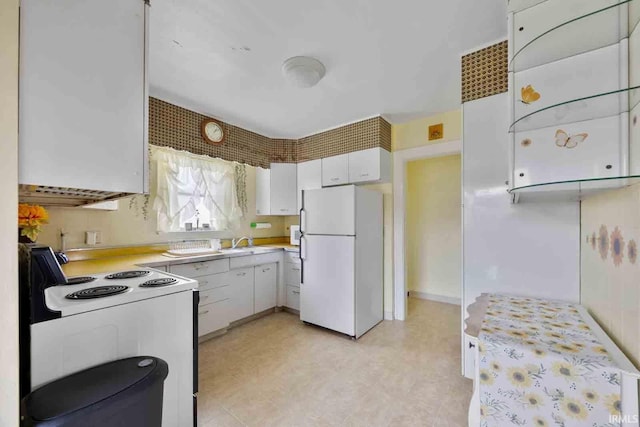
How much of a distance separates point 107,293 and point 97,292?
0.05m

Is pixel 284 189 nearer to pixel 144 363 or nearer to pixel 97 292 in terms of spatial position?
pixel 97 292

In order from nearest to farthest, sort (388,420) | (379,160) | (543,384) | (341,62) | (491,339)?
(543,384) → (491,339) → (388,420) → (341,62) → (379,160)

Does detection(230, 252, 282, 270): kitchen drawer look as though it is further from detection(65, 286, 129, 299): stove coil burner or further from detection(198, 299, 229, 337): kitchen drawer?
detection(65, 286, 129, 299): stove coil burner

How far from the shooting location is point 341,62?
78.2 inches

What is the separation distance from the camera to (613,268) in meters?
0.99

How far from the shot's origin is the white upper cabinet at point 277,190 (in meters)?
3.61

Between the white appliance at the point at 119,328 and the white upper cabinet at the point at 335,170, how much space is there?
7.50 feet

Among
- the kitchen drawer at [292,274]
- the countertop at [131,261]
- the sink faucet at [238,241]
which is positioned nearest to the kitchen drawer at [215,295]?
the countertop at [131,261]

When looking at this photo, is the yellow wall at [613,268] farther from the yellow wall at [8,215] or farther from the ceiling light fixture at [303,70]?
the ceiling light fixture at [303,70]

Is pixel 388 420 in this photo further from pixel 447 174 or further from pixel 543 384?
pixel 447 174

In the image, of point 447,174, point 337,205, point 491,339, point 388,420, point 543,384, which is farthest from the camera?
point 447,174

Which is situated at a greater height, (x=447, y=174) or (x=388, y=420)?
(x=447, y=174)

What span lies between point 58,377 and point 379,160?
287 cm

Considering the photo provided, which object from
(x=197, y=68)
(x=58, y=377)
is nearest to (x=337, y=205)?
(x=197, y=68)
